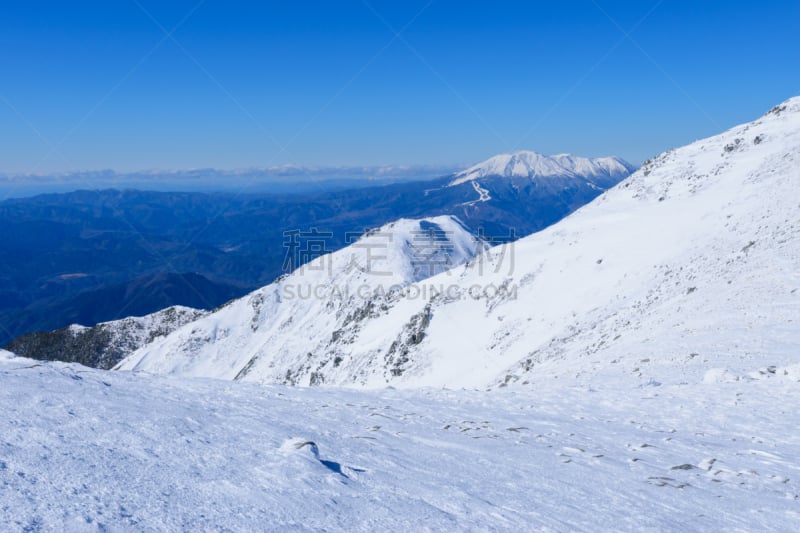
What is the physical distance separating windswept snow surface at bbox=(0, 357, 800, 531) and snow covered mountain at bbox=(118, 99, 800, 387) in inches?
251

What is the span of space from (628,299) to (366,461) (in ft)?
106

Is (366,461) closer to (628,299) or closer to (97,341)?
(628,299)

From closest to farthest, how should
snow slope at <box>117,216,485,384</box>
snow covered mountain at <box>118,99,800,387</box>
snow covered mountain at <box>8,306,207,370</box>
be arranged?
snow covered mountain at <box>118,99,800,387</box>
snow slope at <box>117,216,485,384</box>
snow covered mountain at <box>8,306,207,370</box>

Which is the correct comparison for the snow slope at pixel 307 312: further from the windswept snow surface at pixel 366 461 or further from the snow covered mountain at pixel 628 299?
the windswept snow surface at pixel 366 461

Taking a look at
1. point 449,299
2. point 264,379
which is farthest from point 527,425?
point 264,379

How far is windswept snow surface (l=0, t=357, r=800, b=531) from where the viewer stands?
537 centimetres

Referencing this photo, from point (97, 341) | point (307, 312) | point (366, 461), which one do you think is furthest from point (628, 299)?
point (97, 341)

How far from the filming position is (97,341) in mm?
105000

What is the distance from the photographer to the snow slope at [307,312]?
75.9 meters

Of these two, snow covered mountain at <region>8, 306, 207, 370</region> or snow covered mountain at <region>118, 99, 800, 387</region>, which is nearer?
snow covered mountain at <region>118, 99, 800, 387</region>

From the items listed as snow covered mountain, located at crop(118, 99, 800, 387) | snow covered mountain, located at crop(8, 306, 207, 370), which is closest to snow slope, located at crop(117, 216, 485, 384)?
snow covered mountain, located at crop(118, 99, 800, 387)

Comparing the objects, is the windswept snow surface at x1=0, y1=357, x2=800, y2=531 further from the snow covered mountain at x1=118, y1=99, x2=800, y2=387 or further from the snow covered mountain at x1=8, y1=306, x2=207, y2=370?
the snow covered mountain at x1=8, y1=306, x2=207, y2=370

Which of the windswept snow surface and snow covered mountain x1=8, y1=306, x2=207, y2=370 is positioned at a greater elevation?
the windswept snow surface

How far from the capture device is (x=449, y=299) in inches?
2191
